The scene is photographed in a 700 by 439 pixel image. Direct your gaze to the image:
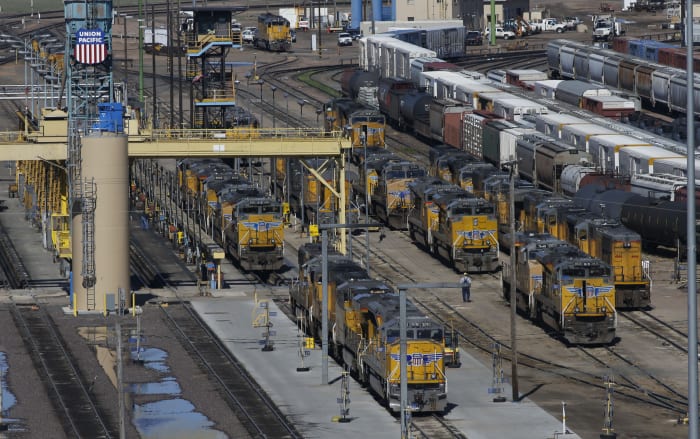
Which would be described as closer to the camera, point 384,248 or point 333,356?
point 333,356

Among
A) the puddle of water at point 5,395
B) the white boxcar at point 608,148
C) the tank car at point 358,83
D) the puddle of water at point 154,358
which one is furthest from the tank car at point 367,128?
the puddle of water at point 5,395

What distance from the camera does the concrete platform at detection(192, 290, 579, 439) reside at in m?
56.5

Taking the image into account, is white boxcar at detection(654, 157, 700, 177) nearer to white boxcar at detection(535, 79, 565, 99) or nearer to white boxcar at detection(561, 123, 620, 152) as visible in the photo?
white boxcar at detection(561, 123, 620, 152)

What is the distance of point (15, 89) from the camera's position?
6491 inches

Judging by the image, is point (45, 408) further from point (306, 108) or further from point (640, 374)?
point (306, 108)

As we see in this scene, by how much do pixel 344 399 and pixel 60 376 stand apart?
509 inches

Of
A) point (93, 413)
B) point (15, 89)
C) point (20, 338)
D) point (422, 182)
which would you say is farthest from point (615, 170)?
point (15, 89)

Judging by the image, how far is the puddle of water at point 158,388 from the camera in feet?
204

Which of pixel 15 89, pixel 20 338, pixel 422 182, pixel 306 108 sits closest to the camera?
pixel 20 338

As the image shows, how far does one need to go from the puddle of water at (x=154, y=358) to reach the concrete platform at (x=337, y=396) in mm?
3015

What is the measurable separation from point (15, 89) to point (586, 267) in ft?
343

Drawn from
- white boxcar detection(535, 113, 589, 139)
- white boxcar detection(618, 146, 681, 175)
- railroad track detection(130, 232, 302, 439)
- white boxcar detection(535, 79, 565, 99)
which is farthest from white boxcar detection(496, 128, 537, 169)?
railroad track detection(130, 232, 302, 439)

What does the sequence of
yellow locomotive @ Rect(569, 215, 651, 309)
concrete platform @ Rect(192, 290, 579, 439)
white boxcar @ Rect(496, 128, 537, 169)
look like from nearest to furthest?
1. concrete platform @ Rect(192, 290, 579, 439)
2. yellow locomotive @ Rect(569, 215, 651, 309)
3. white boxcar @ Rect(496, 128, 537, 169)

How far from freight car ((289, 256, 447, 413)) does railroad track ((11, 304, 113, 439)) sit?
9668 millimetres
